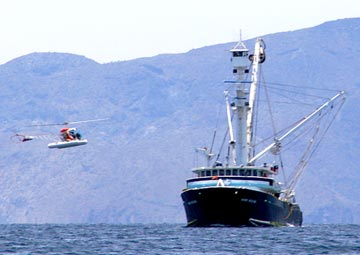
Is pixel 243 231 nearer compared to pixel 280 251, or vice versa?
pixel 280 251

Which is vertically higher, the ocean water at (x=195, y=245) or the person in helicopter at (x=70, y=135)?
the person in helicopter at (x=70, y=135)

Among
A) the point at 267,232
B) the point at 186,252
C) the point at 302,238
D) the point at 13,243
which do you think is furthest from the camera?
the point at 267,232

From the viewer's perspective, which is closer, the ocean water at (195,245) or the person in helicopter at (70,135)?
the ocean water at (195,245)

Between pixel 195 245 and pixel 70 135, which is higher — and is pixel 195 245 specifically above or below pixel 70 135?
below

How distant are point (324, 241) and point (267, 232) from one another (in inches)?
1058

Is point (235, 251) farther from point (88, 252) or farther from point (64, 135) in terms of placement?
point (64, 135)

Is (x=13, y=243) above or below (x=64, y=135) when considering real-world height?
below

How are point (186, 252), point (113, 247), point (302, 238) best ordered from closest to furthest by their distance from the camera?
point (186, 252) < point (113, 247) < point (302, 238)

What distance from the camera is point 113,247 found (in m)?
143

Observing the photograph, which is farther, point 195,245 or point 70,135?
point 70,135

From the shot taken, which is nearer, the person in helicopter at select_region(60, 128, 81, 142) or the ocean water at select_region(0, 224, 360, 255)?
the ocean water at select_region(0, 224, 360, 255)

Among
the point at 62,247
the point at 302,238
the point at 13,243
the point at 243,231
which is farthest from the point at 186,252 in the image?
the point at 243,231

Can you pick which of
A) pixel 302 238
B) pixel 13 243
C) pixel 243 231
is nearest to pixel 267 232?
pixel 243 231

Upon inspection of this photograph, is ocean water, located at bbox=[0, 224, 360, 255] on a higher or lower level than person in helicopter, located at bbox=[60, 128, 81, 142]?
lower
